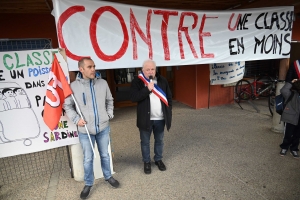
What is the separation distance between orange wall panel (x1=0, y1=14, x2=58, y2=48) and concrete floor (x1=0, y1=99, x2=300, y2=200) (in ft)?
9.23

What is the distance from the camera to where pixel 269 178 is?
111 inches

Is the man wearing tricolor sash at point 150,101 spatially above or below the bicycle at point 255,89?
above

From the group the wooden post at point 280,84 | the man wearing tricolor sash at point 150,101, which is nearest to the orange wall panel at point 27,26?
the man wearing tricolor sash at point 150,101

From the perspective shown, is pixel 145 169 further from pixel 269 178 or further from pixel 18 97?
pixel 18 97

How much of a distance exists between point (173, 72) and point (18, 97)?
5661 mm

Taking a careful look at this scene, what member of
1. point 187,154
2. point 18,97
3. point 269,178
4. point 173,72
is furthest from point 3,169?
point 173,72

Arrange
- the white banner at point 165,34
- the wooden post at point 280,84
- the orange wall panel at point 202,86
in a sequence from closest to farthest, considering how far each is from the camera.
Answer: the white banner at point 165,34, the wooden post at point 280,84, the orange wall panel at point 202,86

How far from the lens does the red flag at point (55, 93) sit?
90.7 inches

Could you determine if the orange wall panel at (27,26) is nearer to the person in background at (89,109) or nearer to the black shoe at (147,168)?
the person in background at (89,109)

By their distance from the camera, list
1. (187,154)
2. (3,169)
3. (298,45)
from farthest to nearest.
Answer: (298,45) → (187,154) → (3,169)

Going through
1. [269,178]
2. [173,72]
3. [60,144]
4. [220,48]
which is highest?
[220,48]

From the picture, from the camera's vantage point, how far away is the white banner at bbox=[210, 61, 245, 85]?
617cm

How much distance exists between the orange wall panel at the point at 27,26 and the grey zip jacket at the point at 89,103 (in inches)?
120

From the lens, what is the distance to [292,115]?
3.18 meters
